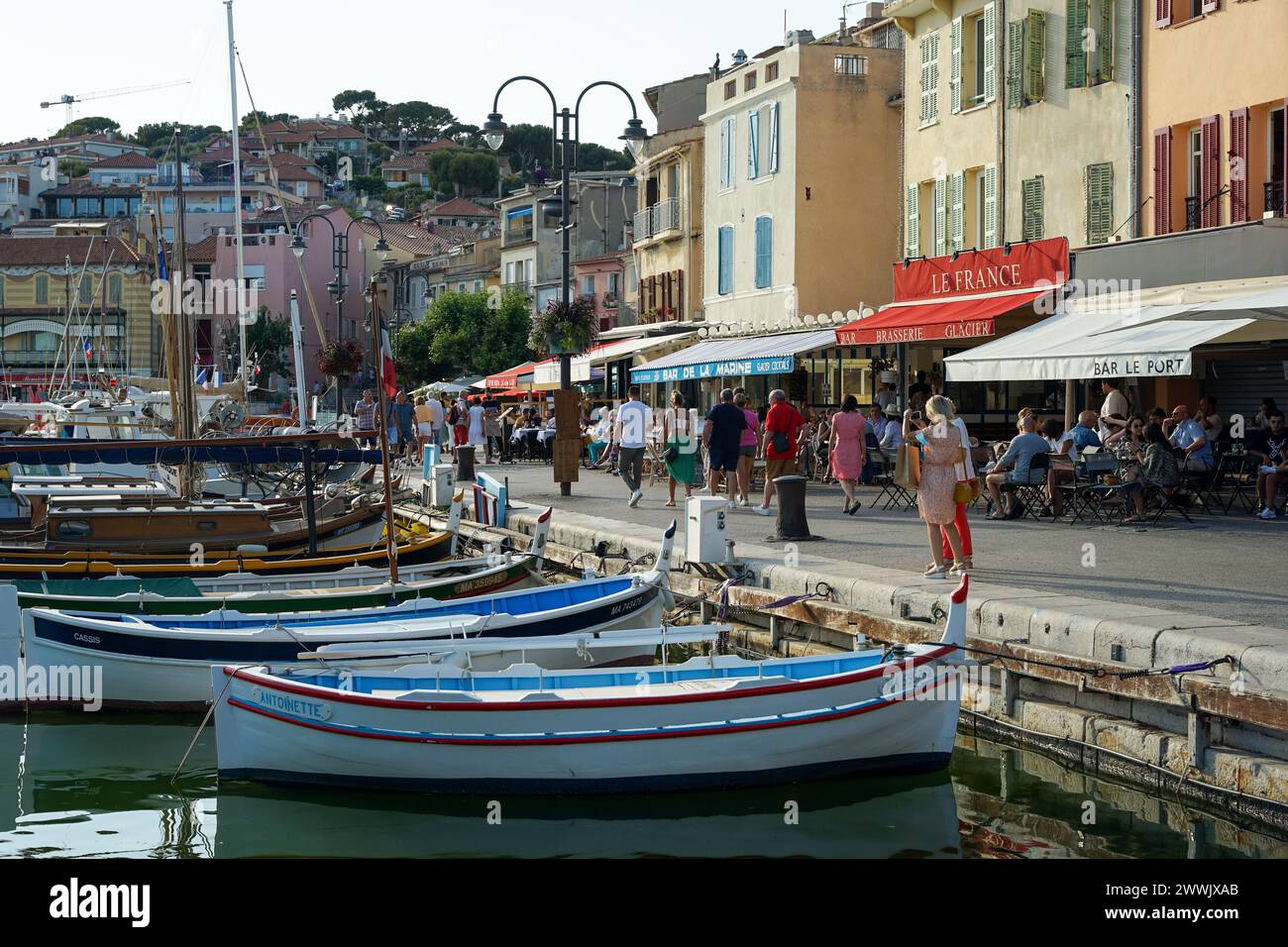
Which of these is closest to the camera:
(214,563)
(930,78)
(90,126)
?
(214,563)

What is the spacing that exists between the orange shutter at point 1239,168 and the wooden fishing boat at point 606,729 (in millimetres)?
12775

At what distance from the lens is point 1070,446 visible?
19875mm

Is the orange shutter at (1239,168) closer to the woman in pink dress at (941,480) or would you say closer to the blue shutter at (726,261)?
the woman in pink dress at (941,480)

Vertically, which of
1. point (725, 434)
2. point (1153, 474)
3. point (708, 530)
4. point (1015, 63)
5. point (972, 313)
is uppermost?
point (1015, 63)

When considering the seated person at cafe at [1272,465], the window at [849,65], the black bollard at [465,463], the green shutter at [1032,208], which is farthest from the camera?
the window at [849,65]

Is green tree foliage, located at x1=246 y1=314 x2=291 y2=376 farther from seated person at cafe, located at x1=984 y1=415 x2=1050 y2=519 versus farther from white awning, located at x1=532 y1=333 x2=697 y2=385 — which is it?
seated person at cafe, located at x1=984 y1=415 x2=1050 y2=519

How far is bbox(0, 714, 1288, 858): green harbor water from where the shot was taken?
10.0m

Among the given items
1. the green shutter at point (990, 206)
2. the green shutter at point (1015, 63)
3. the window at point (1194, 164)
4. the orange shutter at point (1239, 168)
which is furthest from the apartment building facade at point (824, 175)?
the orange shutter at point (1239, 168)

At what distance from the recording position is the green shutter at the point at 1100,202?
24547 mm

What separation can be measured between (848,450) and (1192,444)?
14.4ft

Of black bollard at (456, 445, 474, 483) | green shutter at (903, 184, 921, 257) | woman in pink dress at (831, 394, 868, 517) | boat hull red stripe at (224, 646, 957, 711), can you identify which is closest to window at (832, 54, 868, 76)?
green shutter at (903, 184, 921, 257)

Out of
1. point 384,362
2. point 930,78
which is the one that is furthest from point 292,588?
point 930,78

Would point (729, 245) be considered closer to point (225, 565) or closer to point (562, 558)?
point (562, 558)

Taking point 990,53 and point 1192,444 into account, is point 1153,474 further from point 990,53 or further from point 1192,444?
point 990,53
